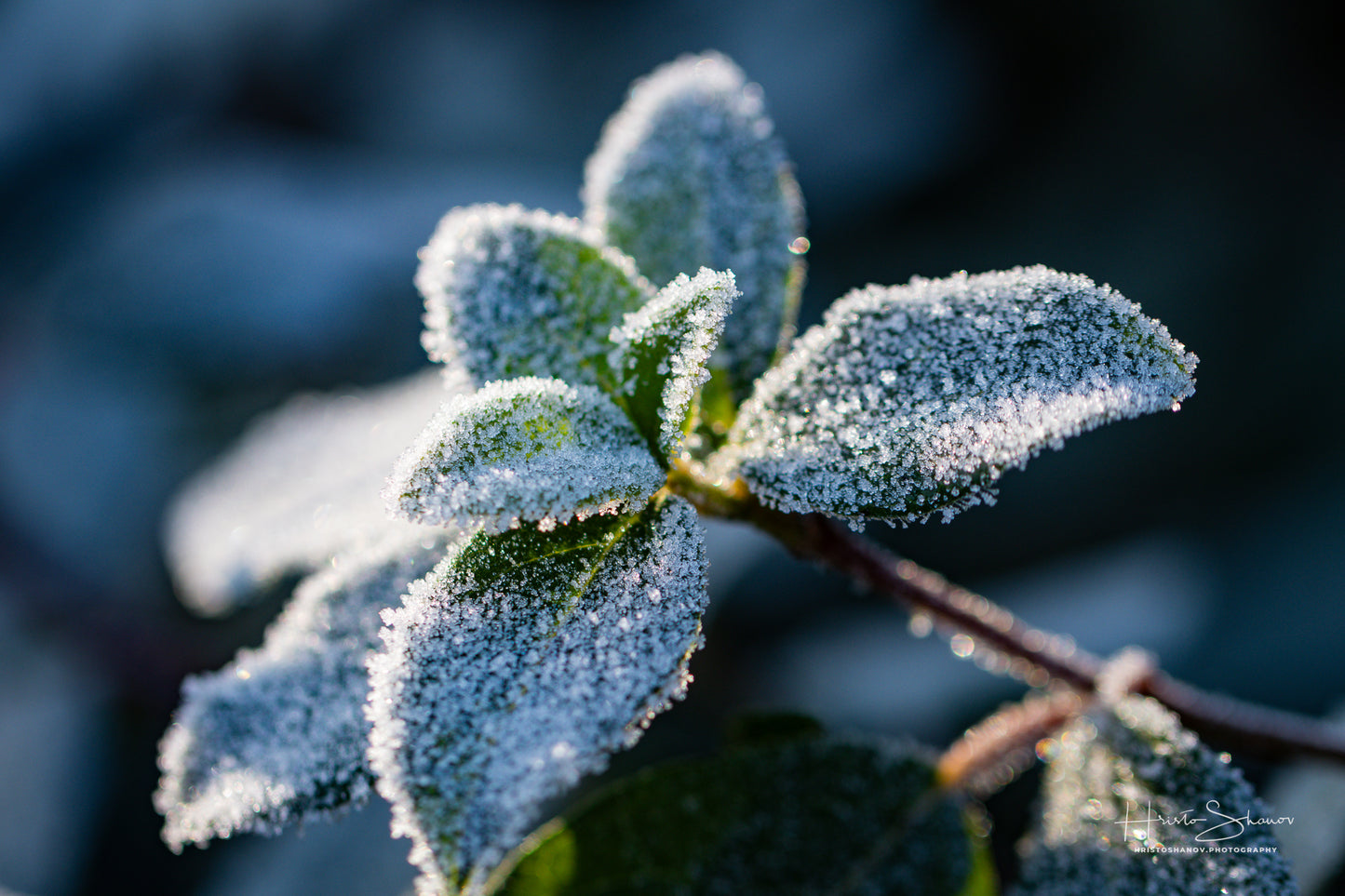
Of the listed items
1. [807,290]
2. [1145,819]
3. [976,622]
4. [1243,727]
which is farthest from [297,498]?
[807,290]

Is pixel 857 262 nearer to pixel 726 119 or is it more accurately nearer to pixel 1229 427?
pixel 1229 427

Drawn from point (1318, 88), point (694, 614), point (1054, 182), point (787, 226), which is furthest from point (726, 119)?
point (1318, 88)

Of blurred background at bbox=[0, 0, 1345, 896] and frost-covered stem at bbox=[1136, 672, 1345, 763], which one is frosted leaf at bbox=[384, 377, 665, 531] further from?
blurred background at bbox=[0, 0, 1345, 896]

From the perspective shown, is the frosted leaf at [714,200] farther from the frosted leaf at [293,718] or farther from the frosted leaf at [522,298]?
the frosted leaf at [293,718]

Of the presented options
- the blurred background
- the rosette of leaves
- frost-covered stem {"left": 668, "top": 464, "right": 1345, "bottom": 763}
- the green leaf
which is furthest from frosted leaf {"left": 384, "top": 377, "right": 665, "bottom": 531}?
the blurred background

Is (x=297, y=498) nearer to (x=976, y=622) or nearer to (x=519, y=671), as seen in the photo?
(x=519, y=671)

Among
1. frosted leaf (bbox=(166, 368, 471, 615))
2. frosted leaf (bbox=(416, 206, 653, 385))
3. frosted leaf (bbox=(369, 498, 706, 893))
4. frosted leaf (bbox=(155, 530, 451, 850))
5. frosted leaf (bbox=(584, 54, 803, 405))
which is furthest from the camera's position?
frosted leaf (bbox=(166, 368, 471, 615))
